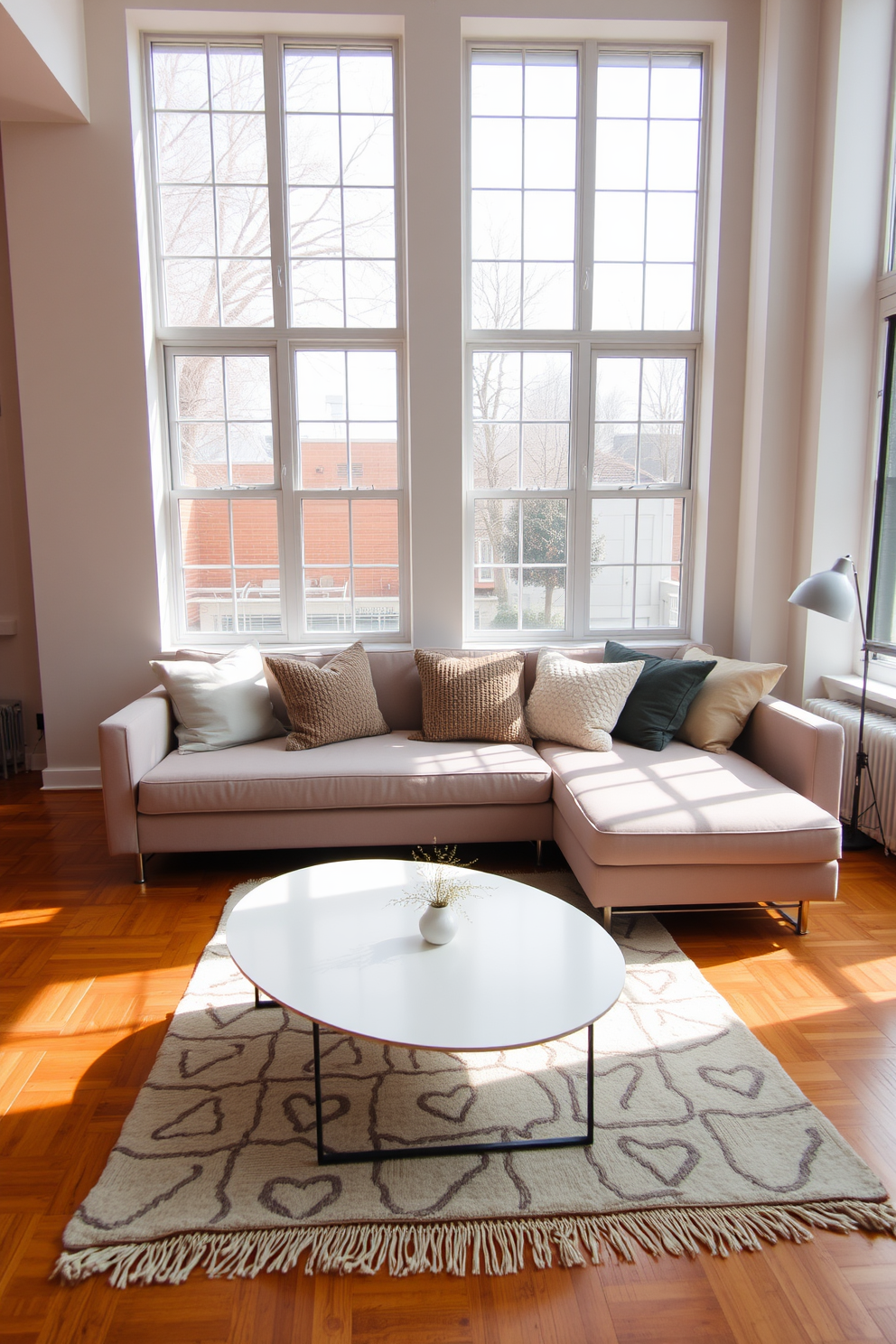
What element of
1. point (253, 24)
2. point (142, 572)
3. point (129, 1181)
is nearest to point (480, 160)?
point (253, 24)

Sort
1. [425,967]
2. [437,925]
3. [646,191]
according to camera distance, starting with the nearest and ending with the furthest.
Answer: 1. [425,967]
2. [437,925]
3. [646,191]

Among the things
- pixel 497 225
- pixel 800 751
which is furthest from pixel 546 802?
pixel 497 225

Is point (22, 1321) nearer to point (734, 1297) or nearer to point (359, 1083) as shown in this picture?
point (359, 1083)

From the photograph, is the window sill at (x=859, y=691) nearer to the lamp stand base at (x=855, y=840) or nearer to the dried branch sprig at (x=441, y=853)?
the lamp stand base at (x=855, y=840)

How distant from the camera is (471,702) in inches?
154

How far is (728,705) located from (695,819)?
3.18ft

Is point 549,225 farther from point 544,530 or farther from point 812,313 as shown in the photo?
point 544,530

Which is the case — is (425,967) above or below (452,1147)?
above

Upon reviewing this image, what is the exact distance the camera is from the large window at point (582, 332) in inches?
176

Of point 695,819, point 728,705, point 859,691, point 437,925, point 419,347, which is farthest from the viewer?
point 419,347

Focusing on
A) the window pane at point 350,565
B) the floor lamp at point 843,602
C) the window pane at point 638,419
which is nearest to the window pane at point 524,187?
the window pane at point 638,419

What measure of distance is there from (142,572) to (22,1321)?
348cm

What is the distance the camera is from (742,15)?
4254 mm

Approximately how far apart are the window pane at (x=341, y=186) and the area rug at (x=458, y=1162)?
11.8 ft
